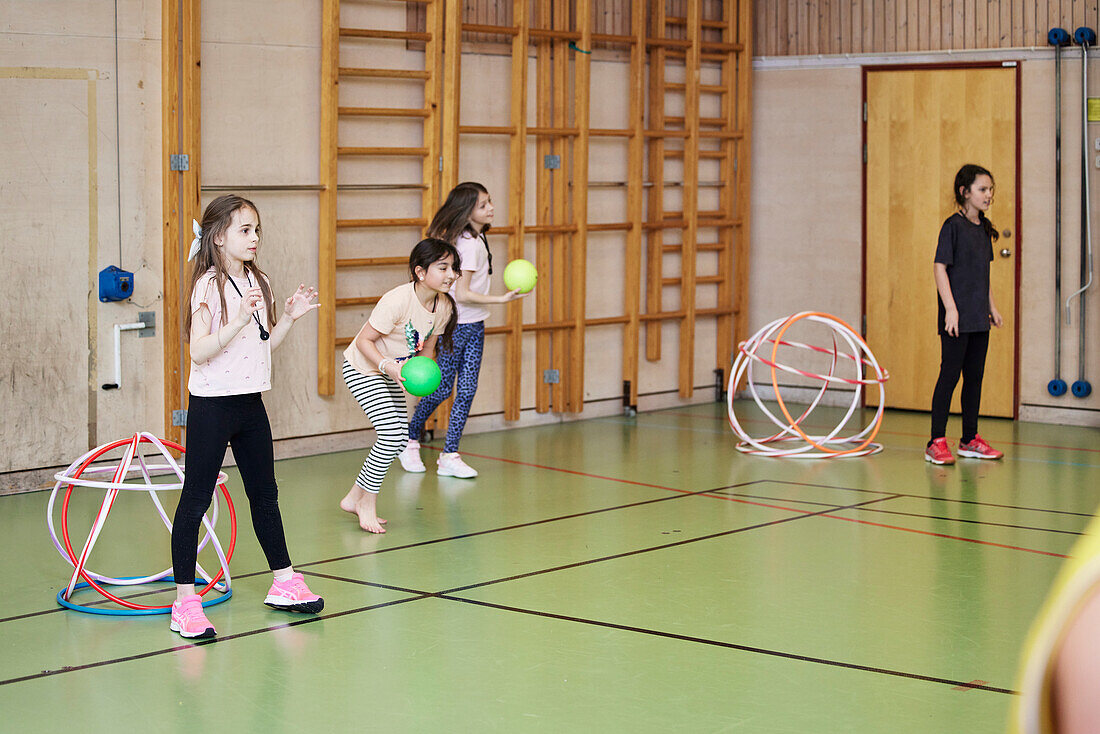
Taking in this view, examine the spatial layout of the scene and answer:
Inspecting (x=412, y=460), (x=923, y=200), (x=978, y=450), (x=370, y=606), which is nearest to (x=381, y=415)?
(x=370, y=606)

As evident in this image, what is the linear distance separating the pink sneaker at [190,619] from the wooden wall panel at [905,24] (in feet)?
23.1

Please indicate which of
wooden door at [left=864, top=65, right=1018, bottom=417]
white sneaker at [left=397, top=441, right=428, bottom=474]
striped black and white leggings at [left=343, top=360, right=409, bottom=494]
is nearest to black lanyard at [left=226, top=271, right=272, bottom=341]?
striped black and white leggings at [left=343, top=360, right=409, bottom=494]

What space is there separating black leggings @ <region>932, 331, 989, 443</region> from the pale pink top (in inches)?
168

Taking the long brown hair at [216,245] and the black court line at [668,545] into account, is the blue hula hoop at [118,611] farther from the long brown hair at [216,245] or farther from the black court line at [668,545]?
the long brown hair at [216,245]

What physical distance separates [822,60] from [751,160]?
94cm

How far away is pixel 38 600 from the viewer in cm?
410

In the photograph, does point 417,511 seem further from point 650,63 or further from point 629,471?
point 650,63

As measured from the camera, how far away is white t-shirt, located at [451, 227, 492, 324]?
6238 millimetres

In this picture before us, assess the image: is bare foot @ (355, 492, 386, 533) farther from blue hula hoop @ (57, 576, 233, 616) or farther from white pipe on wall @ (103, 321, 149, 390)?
white pipe on wall @ (103, 321, 149, 390)

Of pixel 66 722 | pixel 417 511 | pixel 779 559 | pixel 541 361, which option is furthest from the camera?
pixel 541 361

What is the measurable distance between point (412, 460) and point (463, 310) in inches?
35.5

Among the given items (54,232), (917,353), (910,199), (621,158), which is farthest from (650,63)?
(54,232)

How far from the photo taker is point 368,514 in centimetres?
516

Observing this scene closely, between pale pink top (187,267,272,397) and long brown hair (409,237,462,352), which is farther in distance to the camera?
long brown hair (409,237,462,352)
